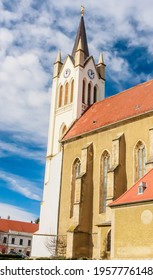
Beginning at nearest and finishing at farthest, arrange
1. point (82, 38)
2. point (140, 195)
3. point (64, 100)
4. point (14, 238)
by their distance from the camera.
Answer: point (140, 195) < point (64, 100) < point (82, 38) < point (14, 238)

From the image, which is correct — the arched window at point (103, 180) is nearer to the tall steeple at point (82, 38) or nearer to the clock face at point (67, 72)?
the clock face at point (67, 72)

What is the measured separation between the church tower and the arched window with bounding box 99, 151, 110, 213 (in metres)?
4.92

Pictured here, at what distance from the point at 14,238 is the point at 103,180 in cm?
4393

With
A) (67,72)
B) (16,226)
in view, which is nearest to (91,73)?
(67,72)

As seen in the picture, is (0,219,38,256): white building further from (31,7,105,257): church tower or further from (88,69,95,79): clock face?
(88,69,95,79): clock face

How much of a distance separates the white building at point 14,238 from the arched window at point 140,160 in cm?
4508

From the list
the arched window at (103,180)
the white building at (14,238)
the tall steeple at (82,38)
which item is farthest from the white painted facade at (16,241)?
the arched window at (103,180)

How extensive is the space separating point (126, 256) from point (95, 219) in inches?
287

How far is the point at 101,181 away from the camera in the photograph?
25453 mm

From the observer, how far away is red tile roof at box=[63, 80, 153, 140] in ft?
83.8

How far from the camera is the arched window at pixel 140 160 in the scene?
23.1m

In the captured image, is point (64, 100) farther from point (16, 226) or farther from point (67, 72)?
point (16, 226)

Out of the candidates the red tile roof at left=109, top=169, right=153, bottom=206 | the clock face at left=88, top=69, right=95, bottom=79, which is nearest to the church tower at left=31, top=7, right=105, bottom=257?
the clock face at left=88, top=69, right=95, bottom=79
